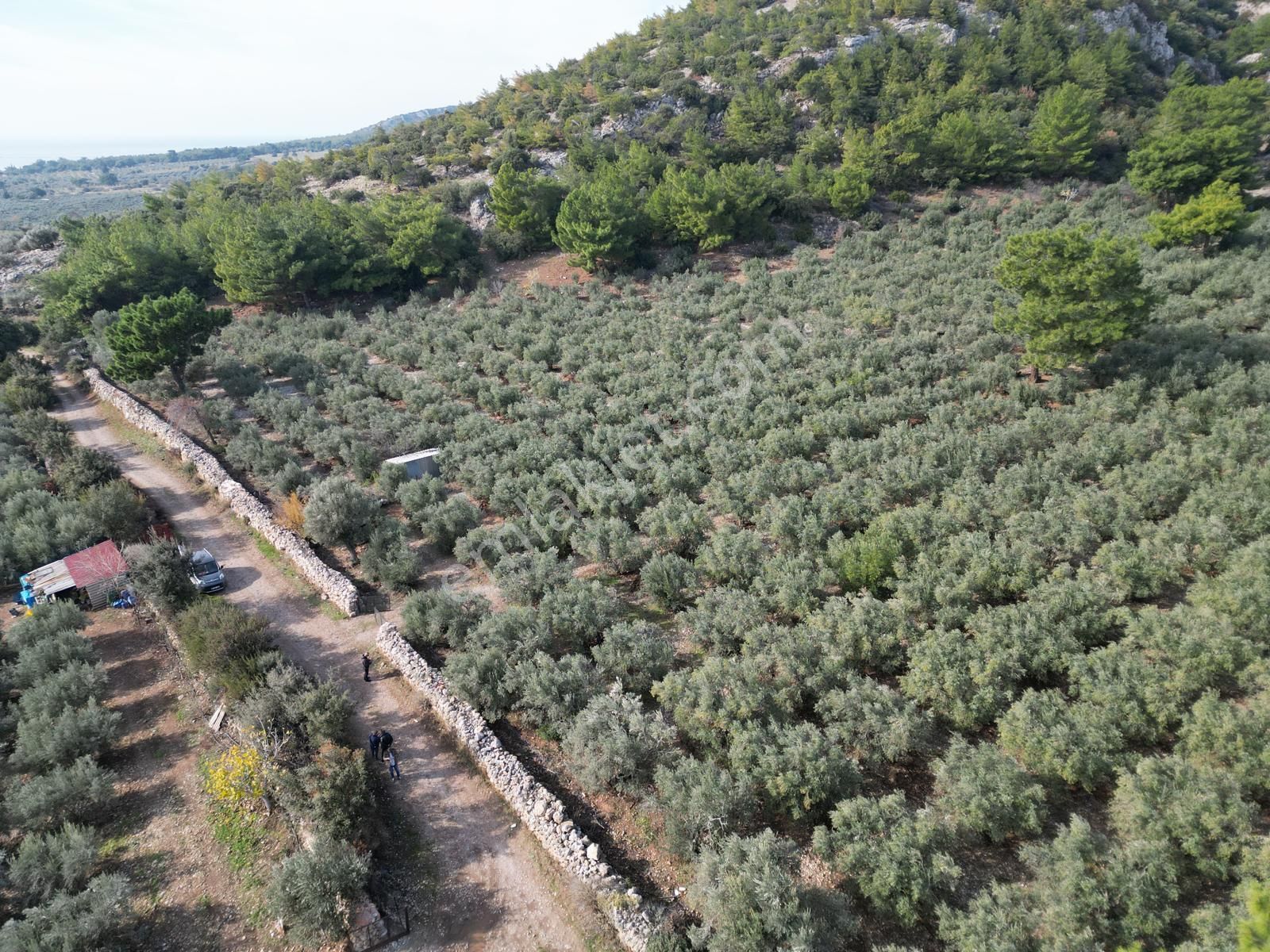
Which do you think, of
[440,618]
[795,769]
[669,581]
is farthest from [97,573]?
[795,769]

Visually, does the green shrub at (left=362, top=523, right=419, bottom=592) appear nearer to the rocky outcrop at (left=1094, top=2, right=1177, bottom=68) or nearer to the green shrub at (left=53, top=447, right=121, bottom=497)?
the green shrub at (left=53, top=447, right=121, bottom=497)

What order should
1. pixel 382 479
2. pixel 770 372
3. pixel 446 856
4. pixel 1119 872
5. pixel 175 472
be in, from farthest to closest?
pixel 770 372 → pixel 175 472 → pixel 382 479 → pixel 446 856 → pixel 1119 872

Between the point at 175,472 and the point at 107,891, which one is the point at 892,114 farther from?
the point at 107,891

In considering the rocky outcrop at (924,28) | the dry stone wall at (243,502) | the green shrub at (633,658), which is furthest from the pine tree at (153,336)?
the rocky outcrop at (924,28)

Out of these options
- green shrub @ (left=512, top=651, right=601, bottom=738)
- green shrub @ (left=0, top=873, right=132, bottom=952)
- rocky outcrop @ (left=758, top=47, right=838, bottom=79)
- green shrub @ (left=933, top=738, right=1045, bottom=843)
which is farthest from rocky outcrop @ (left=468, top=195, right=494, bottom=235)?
green shrub @ (left=933, top=738, right=1045, bottom=843)

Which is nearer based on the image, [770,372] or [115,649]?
[115,649]

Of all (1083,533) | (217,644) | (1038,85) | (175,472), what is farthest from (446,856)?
(1038,85)
